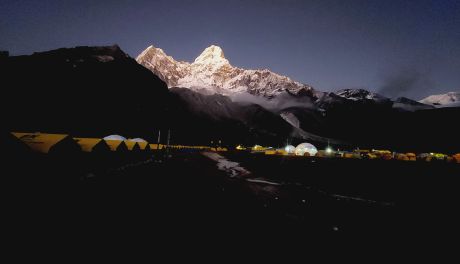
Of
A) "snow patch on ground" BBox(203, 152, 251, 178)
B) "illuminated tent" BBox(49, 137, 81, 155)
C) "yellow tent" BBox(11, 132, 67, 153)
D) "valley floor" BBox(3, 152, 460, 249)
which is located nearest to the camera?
"valley floor" BBox(3, 152, 460, 249)

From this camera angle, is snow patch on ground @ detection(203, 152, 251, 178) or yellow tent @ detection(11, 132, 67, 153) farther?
snow patch on ground @ detection(203, 152, 251, 178)

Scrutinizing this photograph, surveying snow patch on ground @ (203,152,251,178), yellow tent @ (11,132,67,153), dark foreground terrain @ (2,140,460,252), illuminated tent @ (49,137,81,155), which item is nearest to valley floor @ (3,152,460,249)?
dark foreground terrain @ (2,140,460,252)

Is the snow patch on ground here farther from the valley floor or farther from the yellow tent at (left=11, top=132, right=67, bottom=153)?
the yellow tent at (left=11, top=132, right=67, bottom=153)

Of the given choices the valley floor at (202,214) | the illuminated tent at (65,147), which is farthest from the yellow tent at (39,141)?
the valley floor at (202,214)

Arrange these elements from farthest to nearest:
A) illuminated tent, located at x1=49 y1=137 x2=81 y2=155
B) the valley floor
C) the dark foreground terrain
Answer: illuminated tent, located at x1=49 y1=137 x2=81 y2=155
the valley floor
the dark foreground terrain

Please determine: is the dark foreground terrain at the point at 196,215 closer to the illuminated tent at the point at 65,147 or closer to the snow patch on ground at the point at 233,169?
the illuminated tent at the point at 65,147

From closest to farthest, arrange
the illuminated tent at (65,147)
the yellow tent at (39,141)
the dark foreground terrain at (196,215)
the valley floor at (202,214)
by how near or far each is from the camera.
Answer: the dark foreground terrain at (196,215) → the valley floor at (202,214) → the yellow tent at (39,141) → the illuminated tent at (65,147)

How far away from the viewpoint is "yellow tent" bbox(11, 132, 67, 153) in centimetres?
2195

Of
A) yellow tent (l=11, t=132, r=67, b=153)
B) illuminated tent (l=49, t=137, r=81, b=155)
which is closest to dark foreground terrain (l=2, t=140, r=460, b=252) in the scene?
yellow tent (l=11, t=132, r=67, b=153)

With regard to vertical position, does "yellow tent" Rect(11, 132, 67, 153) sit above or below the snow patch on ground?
above

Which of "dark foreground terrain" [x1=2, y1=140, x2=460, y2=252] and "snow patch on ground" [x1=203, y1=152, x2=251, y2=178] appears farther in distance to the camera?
"snow patch on ground" [x1=203, y1=152, x2=251, y2=178]

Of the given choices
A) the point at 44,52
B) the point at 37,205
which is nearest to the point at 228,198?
the point at 37,205

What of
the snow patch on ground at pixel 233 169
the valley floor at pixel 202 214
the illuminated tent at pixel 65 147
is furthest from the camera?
the snow patch on ground at pixel 233 169

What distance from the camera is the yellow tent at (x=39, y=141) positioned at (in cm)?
2195
